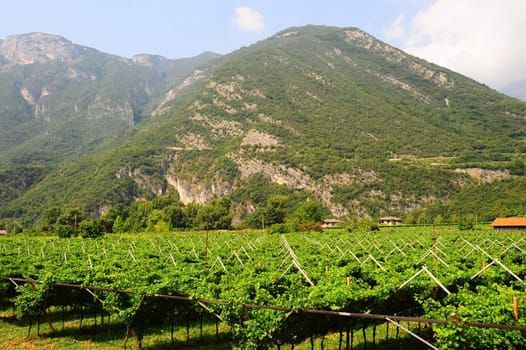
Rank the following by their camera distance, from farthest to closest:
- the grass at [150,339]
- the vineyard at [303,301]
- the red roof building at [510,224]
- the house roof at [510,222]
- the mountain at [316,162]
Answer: the mountain at [316,162] → the house roof at [510,222] → the red roof building at [510,224] → the grass at [150,339] → the vineyard at [303,301]

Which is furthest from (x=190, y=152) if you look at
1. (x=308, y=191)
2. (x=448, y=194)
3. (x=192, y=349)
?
(x=192, y=349)

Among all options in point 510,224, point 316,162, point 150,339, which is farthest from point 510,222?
point 316,162

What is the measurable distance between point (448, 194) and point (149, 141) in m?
145

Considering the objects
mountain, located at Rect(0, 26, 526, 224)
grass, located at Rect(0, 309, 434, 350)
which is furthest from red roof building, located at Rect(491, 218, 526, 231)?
grass, located at Rect(0, 309, 434, 350)

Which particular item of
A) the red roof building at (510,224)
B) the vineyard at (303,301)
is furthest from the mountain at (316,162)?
the vineyard at (303,301)

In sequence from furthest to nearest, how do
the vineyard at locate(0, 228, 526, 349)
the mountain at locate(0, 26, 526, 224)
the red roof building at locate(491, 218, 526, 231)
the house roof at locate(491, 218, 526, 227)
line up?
1. the mountain at locate(0, 26, 526, 224)
2. the house roof at locate(491, 218, 526, 227)
3. the red roof building at locate(491, 218, 526, 231)
4. the vineyard at locate(0, 228, 526, 349)

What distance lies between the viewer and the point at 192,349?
14672 mm

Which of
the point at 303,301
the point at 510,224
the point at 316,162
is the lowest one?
the point at 510,224

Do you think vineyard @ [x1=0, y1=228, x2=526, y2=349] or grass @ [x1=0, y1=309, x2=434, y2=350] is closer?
vineyard @ [x1=0, y1=228, x2=526, y2=349]

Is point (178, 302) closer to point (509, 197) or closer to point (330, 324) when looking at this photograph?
point (330, 324)

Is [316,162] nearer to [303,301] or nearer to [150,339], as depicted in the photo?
[150,339]

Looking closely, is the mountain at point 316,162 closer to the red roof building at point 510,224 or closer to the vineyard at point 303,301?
the red roof building at point 510,224

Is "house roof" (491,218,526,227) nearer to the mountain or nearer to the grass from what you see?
the mountain

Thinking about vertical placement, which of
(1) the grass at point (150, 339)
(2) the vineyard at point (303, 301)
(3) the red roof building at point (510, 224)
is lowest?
(3) the red roof building at point (510, 224)
